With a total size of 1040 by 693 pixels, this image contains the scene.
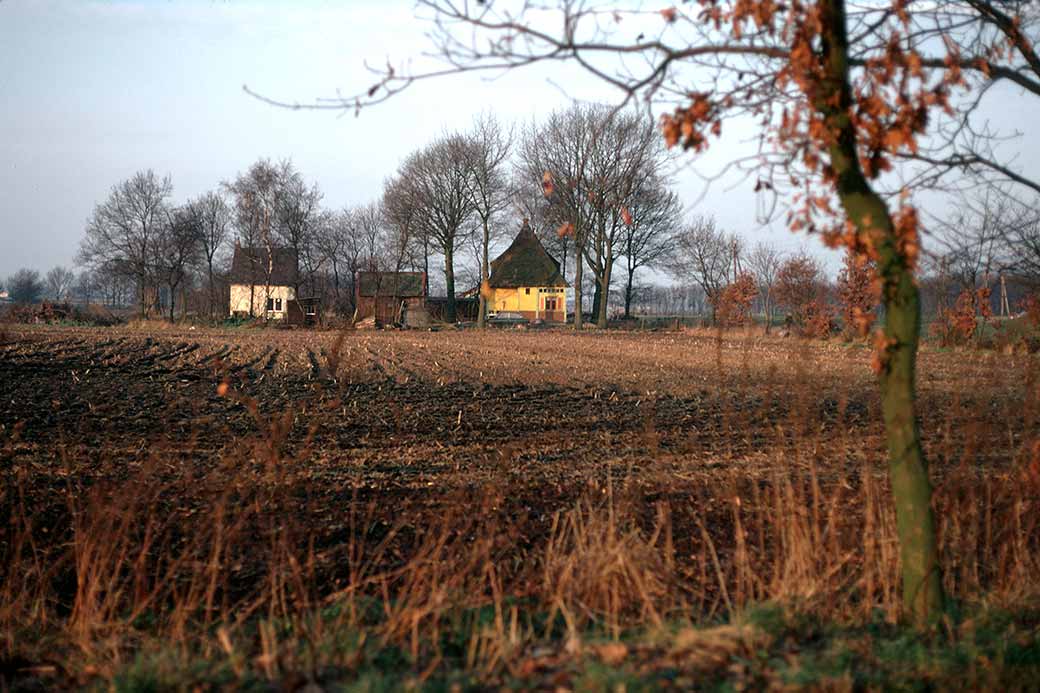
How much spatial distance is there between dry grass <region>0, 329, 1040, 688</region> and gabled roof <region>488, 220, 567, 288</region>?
53.3 m

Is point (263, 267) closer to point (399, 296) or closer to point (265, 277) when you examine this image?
point (265, 277)

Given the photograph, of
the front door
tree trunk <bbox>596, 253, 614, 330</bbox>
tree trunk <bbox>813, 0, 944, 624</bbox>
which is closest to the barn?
tree trunk <bbox>596, 253, 614, 330</bbox>

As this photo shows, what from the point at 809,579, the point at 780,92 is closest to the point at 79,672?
the point at 809,579

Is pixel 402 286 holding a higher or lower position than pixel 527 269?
lower

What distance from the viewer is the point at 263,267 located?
5650cm

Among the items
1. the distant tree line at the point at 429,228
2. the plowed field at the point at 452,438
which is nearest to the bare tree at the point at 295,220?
the distant tree line at the point at 429,228

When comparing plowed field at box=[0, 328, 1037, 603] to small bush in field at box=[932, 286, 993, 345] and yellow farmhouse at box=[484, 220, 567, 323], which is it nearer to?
small bush in field at box=[932, 286, 993, 345]

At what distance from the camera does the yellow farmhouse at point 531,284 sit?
66.8 metres

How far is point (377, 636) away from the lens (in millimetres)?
4273

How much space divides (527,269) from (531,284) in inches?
52.4

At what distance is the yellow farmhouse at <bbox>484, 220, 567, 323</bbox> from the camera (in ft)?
219

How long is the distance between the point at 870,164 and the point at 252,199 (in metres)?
57.0

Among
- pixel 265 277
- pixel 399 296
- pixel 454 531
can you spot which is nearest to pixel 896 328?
pixel 454 531

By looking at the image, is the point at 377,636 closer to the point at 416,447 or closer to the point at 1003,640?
the point at 1003,640
